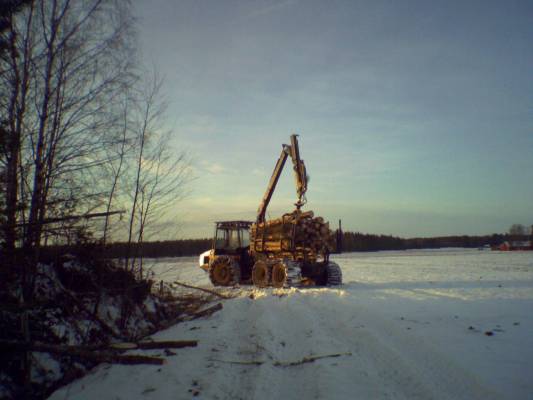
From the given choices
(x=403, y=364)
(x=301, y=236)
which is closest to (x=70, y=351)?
(x=403, y=364)

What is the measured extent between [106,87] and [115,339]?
4.44 meters

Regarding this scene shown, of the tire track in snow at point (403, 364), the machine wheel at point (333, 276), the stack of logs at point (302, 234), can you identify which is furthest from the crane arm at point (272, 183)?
the tire track in snow at point (403, 364)

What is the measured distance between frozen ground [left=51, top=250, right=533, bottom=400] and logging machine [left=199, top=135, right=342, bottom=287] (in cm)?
545

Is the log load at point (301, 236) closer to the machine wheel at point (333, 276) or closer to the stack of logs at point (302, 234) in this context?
the stack of logs at point (302, 234)

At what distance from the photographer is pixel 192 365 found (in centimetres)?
502

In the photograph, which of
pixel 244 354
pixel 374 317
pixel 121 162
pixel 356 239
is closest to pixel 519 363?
pixel 374 317

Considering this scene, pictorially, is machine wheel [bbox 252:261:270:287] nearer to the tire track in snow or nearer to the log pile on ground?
the log pile on ground

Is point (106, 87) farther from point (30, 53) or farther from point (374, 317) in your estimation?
point (374, 317)

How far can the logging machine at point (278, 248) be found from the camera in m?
14.4

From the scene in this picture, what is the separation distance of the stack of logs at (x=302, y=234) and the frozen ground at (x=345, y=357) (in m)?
5.56

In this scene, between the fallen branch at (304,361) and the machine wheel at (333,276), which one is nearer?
the fallen branch at (304,361)

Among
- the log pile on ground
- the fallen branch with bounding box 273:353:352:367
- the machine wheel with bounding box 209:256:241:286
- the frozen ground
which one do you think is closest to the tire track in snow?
the frozen ground

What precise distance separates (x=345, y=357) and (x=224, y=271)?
40.8 ft

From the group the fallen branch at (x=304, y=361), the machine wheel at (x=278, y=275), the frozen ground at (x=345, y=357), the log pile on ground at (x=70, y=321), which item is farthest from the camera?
the machine wheel at (x=278, y=275)
